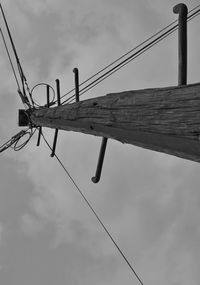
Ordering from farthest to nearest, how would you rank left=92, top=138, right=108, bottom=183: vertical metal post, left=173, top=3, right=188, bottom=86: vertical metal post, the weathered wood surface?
left=92, top=138, right=108, bottom=183: vertical metal post < left=173, top=3, right=188, bottom=86: vertical metal post < the weathered wood surface

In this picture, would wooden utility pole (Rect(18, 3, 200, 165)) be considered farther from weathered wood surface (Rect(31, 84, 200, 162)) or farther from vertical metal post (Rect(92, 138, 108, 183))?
vertical metal post (Rect(92, 138, 108, 183))

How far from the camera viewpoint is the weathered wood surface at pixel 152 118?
2.17 meters

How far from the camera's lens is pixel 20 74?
8.41m

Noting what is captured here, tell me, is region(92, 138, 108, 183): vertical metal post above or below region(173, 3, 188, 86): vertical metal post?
below

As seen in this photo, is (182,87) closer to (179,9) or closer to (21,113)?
(179,9)

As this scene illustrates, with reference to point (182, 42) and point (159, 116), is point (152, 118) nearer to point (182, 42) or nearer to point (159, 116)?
point (159, 116)

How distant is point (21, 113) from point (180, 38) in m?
6.11

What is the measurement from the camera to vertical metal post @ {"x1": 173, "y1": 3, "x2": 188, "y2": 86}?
253 cm

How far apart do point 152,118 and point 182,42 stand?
1.65 feet

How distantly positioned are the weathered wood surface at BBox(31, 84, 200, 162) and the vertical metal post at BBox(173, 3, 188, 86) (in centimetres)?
16

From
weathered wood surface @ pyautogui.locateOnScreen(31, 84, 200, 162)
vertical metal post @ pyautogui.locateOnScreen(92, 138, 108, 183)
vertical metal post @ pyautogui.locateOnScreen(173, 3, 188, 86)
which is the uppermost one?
vertical metal post @ pyautogui.locateOnScreen(173, 3, 188, 86)

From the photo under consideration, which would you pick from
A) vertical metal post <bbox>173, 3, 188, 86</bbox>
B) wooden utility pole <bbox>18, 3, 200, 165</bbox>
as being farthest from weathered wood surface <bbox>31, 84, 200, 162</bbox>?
vertical metal post <bbox>173, 3, 188, 86</bbox>

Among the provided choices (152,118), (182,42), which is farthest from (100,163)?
(182,42)

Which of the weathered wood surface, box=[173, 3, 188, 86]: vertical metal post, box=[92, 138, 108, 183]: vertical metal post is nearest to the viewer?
the weathered wood surface
